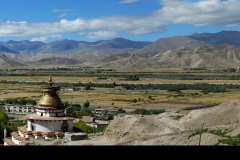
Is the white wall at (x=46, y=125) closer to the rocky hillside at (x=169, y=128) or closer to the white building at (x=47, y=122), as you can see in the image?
the white building at (x=47, y=122)

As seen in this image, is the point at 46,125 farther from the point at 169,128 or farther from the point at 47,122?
the point at 169,128

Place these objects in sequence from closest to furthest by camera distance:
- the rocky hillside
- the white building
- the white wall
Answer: the rocky hillside, the white building, the white wall

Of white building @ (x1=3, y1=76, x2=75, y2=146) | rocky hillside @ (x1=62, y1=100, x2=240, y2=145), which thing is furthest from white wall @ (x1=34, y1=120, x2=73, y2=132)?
rocky hillside @ (x1=62, y1=100, x2=240, y2=145)

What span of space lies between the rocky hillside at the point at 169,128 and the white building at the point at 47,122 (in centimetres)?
213

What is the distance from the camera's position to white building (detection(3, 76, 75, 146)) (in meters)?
26.0

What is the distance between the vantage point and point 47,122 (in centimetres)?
2639

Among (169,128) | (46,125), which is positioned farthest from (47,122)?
(169,128)

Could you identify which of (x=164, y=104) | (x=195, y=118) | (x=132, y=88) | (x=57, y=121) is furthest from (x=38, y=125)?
(x=132, y=88)

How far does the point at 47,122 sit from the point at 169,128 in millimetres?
7909

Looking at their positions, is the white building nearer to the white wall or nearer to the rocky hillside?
the white wall

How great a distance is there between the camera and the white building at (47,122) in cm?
2605

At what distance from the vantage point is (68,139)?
24516 mm

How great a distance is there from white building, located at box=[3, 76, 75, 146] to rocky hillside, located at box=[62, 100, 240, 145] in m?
2.13
